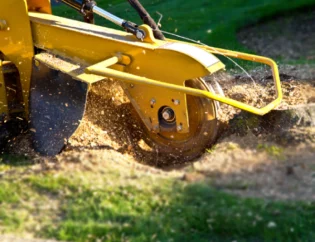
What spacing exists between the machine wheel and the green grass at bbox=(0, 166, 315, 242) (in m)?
0.97

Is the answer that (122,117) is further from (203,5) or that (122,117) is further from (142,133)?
(203,5)

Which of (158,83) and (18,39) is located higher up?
(18,39)

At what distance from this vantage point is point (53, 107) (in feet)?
19.0

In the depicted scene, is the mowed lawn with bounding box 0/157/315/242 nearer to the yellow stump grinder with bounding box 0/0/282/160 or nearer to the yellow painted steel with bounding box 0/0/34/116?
the yellow stump grinder with bounding box 0/0/282/160

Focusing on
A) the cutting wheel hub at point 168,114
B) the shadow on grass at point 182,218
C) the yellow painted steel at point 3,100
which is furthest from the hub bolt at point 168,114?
the yellow painted steel at point 3,100

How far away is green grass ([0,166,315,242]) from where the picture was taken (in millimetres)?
4234

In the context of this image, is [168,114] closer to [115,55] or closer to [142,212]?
[115,55]

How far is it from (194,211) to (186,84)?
1.44 m

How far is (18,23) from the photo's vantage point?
231 inches

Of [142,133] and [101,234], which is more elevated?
[142,133]

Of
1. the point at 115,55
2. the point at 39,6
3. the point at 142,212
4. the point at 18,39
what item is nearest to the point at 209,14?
the point at 39,6

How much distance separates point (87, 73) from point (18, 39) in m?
1.08

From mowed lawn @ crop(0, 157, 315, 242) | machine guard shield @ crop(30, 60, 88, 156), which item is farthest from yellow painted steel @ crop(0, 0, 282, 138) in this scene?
mowed lawn @ crop(0, 157, 315, 242)

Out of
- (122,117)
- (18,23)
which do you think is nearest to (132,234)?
(122,117)
